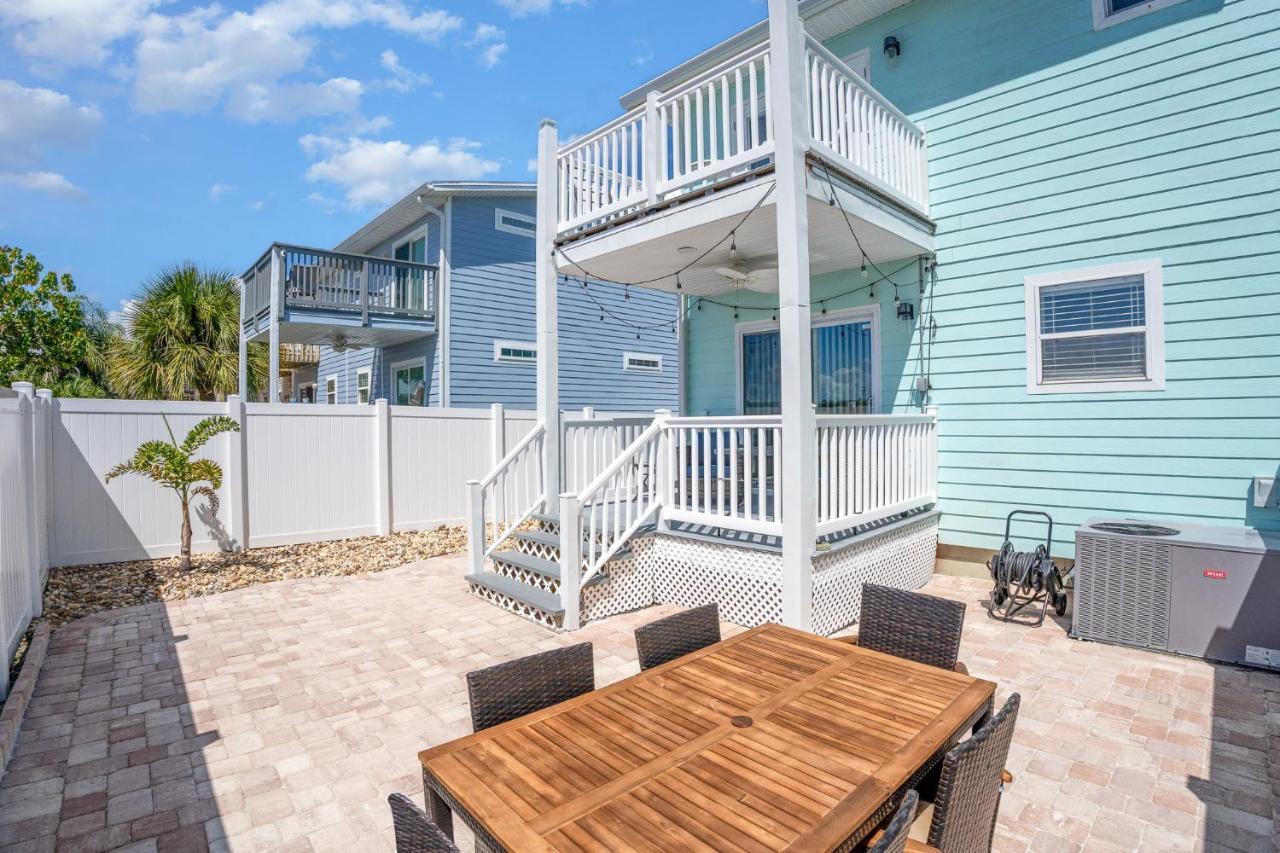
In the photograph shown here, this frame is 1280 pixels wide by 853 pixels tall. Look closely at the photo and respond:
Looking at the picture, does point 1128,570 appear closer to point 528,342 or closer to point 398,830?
point 398,830

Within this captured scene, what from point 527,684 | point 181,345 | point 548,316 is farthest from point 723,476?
point 181,345

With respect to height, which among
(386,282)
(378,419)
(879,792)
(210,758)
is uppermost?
(386,282)

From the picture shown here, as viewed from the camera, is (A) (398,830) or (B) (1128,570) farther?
(B) (1128,570)

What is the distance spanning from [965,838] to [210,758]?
134 inches

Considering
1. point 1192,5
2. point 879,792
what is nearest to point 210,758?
point 879,792

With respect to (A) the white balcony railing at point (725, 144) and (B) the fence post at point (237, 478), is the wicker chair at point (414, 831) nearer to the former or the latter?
(A) the white balcony railing at point (725, 144)

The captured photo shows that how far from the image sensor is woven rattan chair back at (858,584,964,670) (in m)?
2.78

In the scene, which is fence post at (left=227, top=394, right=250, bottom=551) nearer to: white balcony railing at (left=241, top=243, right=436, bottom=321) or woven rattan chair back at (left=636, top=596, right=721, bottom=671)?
white balcony railing at (left=241, top=243, right=436, bottom=321)

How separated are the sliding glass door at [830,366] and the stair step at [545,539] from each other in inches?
104

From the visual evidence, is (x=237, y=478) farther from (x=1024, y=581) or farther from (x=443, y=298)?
(x=1024, y=581)

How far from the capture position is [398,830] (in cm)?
142

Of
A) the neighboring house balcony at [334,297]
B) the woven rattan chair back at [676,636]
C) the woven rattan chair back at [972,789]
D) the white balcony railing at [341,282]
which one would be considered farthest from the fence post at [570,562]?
the white balcony railing at [341,282]

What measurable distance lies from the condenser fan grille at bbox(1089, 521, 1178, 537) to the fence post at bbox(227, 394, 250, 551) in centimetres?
859

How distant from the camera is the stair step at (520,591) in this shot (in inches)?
201
